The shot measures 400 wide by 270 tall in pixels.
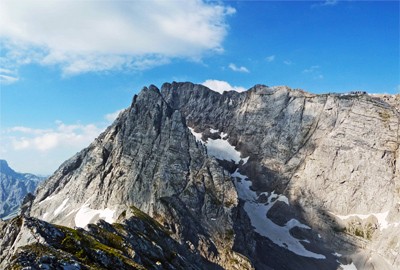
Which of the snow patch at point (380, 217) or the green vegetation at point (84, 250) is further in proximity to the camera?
the snow patch at point (380, 217)

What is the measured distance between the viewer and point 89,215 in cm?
18162

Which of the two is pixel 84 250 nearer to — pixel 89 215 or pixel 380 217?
pixel 89 215

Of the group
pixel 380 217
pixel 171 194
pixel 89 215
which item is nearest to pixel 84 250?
pixel 171 194

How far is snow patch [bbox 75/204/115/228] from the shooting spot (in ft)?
570

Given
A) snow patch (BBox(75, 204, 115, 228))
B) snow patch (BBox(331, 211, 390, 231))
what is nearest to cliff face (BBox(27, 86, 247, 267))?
snow patch (BBox(75, 204, 115, 228))

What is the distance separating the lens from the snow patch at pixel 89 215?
173762mm

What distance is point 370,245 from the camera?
16862 cm

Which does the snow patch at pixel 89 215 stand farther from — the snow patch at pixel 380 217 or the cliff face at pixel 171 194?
the snow patch at pixel 380 217

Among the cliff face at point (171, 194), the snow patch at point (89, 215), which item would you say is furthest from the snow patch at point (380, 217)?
the snow patch at point (89, 215)

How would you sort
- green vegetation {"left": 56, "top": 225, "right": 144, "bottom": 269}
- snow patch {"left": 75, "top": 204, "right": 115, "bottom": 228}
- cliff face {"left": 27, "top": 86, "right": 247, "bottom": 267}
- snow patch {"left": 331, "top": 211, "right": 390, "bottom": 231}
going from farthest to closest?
snow patch {"left": 75, "top": 204, "right": 115, "bottom": 228}, snow patch {"left": 331, "top": 211, "right": 390, "bottom": 231}, cliff face {"left": 27, "top": 86, "right": 247, "bottom": 267}, green vegetation {"left": 56, "top": 225, "right": 144, "bottom": 269}

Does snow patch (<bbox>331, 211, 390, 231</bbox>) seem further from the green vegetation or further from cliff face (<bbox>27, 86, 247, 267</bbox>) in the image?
the green vegetation

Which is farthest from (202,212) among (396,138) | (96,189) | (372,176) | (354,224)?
(396,138)

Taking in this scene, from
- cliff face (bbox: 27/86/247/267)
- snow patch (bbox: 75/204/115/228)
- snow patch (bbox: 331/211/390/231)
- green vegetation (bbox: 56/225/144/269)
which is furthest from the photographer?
snow patch (bbox: 75/204/115/228)

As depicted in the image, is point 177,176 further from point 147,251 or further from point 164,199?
point 147,251
